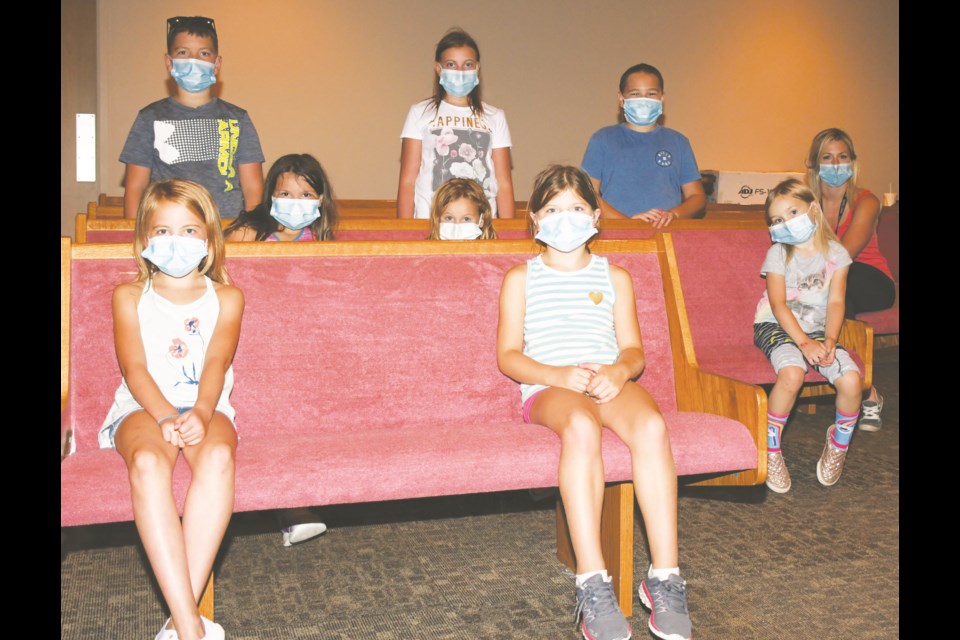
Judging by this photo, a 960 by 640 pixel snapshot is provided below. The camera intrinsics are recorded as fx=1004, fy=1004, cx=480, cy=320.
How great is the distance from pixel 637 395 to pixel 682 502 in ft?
3.37

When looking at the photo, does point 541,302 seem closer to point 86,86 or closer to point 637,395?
point 637,395

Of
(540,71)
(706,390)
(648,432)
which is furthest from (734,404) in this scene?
(540,71)

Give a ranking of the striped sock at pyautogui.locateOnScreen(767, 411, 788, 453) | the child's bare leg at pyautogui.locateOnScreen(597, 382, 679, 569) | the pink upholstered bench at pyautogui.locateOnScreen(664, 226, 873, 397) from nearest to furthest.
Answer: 1. the child's bare leg at pyautogui.locateOnScreen(597, 382, 679, 569)
2. the striped sock at pyautogui.locateOnScreen(767, 411, 788, 453)
3. the pink upholstered bench at pyautogui.locateOnScreen(664, 226, 873, 397)

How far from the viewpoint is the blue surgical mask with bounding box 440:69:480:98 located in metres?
4.20

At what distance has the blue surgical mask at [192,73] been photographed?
12.3 feet

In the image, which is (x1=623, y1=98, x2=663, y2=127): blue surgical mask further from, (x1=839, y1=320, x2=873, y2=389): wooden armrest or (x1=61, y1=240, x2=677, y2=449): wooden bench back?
(x1=61, y1=240, x2=677, y2=449): wooden bench back

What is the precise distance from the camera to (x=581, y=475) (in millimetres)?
2389

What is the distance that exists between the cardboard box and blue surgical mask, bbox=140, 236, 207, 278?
725 cm

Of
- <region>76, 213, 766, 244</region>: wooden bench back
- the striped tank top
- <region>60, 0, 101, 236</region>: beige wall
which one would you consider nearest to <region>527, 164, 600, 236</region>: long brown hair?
the striped tank top

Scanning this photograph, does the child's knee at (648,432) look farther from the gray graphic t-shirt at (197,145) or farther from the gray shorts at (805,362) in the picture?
the gray graphic t-shirt at (197,145)

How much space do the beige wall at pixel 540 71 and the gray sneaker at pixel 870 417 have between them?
460 centimetres

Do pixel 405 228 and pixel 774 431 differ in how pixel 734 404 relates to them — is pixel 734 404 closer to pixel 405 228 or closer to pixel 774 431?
pixel 774 431

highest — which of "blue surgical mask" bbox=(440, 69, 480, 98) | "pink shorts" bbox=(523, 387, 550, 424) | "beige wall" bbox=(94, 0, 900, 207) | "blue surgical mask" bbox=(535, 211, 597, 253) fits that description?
"beige wall" bbox=(94, 0, 900, 207)

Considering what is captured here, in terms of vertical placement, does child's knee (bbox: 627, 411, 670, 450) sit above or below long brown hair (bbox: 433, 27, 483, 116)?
below
